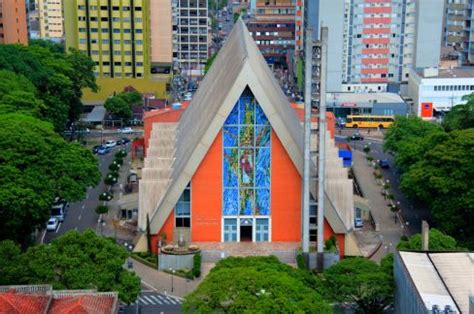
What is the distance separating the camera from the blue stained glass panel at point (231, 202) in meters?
50.7

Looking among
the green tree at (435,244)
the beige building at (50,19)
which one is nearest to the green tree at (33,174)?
the green tree at (435,244)

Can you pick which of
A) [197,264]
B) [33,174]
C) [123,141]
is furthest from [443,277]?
[123,141]

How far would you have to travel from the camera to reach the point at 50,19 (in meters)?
136

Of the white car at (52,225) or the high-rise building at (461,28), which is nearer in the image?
the white car at (52,225)

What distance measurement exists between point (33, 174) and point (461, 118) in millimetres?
37015

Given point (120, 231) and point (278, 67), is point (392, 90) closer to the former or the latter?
point (278, 67)

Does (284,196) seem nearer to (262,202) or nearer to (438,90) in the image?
(262,202)

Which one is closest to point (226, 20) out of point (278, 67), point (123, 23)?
point (278, 67)

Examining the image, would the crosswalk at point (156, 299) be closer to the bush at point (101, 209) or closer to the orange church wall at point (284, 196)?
the orange church wall at point (284, 196)

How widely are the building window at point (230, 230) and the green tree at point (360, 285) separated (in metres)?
13.2

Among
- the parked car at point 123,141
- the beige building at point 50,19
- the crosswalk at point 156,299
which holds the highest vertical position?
the beige building at point 50,19

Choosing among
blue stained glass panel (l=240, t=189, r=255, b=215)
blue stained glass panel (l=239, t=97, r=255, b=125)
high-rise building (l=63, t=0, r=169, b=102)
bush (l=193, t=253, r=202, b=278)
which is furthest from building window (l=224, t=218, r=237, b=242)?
high-rise building (l=63, t=0, r=169, b=102)

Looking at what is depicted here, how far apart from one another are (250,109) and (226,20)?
120347mm

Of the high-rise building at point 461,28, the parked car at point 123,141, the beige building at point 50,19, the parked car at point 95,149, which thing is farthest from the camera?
the beige building at point 50,19
